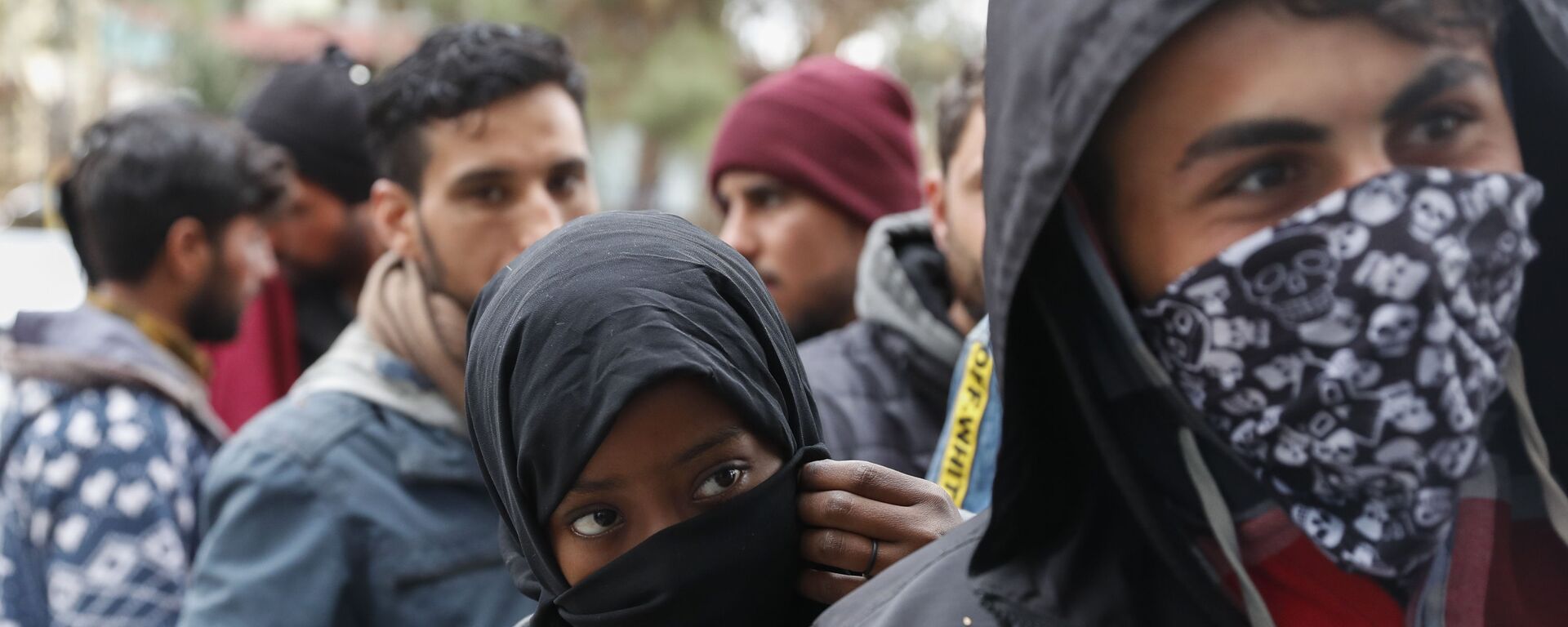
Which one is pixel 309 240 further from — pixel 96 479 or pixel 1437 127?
pixel 1437 127

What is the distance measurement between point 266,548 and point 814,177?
5.63 feet

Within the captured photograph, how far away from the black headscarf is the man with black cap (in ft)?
8.99

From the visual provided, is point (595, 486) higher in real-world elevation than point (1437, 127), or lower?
lower

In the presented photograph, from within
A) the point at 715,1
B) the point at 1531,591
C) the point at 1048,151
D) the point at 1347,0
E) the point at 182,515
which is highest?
the point at 715,1

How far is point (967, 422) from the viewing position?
6.57 feet

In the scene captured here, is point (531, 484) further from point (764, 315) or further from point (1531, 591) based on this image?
point (1531, 591)

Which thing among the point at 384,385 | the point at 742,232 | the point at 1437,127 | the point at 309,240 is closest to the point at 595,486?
the point at 1437,127

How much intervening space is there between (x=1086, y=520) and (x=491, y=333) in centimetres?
81

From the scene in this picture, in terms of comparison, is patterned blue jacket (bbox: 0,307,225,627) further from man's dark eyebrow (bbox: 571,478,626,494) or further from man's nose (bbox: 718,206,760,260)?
man's dark eyebrow (bbox: 571,478,626,494)

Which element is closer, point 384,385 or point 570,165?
point 384,385

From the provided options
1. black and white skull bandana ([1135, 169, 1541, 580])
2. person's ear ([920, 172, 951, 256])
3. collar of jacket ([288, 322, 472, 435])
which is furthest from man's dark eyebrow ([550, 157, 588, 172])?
black and white skull bandana ([1135, 169, 1541, 580])

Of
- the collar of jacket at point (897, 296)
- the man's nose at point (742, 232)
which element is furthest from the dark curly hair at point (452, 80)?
the collar of jacket at point (897, 296)

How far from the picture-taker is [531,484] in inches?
64.4

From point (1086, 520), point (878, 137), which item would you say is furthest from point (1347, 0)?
point (878, 137)
